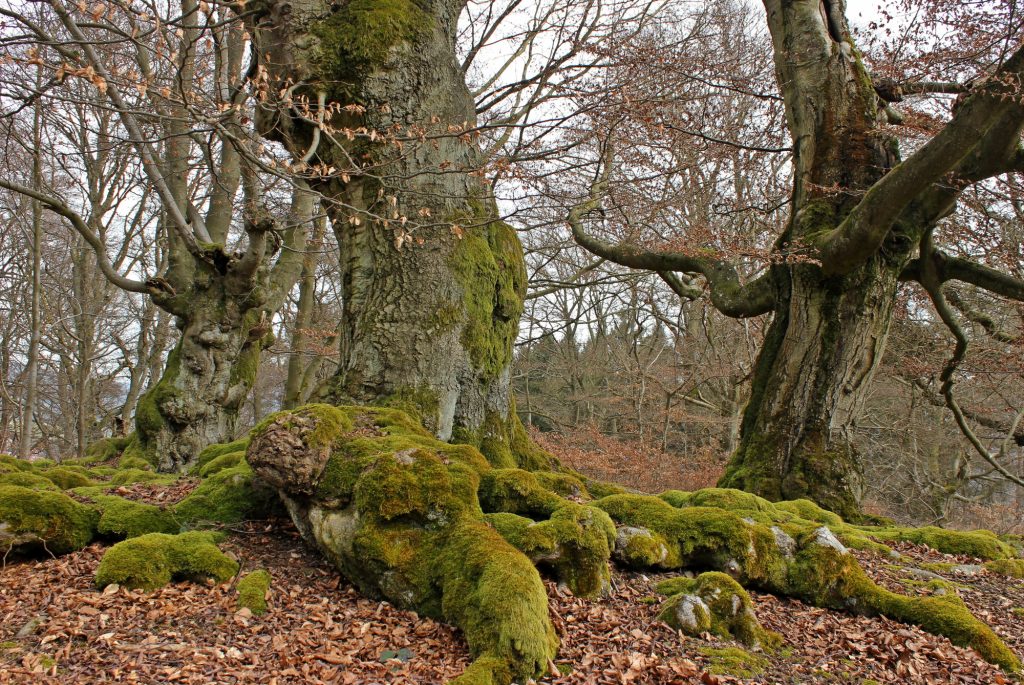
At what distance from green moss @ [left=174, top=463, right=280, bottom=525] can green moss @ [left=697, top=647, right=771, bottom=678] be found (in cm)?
330

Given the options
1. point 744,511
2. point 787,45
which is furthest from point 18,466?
point 787,45

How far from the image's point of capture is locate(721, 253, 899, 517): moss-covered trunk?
766cm

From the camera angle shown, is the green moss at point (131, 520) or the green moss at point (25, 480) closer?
the green moss at point (131, 520)

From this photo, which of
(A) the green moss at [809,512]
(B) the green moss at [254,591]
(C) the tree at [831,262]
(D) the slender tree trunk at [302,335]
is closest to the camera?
(B) the green moss at [254,591]

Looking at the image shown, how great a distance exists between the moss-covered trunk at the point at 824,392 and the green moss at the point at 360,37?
5.36 metres

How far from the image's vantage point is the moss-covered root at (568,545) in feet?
13.5

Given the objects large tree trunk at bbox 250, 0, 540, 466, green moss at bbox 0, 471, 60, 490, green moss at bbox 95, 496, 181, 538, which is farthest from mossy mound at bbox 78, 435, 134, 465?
large tree trunk at bbox 250, 0, 540, 466

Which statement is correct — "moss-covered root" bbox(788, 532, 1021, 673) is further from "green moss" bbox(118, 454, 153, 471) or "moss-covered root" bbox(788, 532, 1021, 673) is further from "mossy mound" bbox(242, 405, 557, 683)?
"green moss" bbox(118, 454, 153, 471)

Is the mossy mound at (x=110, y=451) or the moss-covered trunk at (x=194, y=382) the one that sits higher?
the moss-covered trunk at (x=194, y=382)

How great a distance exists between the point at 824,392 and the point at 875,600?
11.4 ft

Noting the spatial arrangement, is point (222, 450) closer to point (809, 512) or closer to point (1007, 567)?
A: point (809, 512)

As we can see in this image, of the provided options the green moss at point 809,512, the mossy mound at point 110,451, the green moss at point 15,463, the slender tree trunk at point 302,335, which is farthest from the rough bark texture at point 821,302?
the mossy mound at point 110,451

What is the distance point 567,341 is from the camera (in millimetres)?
23578

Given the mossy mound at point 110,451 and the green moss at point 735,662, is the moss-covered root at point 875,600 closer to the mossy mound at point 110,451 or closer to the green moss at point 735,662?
the green moss at point 735,662
